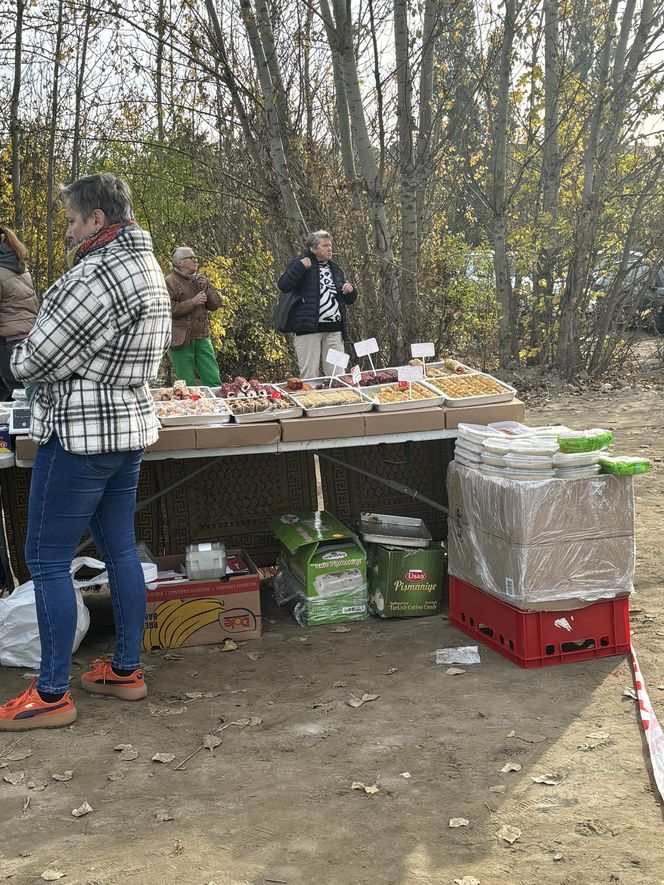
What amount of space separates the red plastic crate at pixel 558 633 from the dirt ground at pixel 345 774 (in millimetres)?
65

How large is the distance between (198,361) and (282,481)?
12.4 feet

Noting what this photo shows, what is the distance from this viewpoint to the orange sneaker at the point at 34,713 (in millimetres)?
3766

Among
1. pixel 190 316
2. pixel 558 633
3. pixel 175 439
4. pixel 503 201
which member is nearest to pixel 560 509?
pixel 558 633

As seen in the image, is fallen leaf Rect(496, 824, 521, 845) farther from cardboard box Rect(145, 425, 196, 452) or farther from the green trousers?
the green trousers

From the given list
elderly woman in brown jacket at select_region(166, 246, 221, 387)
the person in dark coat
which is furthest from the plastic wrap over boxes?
elderly woman in brown jacket at select_region(166, 246, 221, 387)

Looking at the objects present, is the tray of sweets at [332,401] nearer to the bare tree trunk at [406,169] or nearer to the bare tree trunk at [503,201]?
the bare tree trunk at [406,169]

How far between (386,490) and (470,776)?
2569 mm

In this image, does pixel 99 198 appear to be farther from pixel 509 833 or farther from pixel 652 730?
pixel 652 730

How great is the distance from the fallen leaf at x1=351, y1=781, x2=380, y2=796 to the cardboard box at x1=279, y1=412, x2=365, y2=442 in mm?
1893

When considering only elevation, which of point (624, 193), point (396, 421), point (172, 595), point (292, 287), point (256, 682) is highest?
point (624, 193)

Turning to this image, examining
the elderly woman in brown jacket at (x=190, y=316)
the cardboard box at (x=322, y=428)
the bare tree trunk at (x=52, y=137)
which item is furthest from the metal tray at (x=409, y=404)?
the bare tree trunk at (x=52, y=137)

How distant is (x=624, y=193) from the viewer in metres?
12.1

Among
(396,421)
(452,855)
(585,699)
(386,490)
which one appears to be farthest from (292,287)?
(452,855)

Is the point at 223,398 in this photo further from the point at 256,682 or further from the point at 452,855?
the point at 452,855
